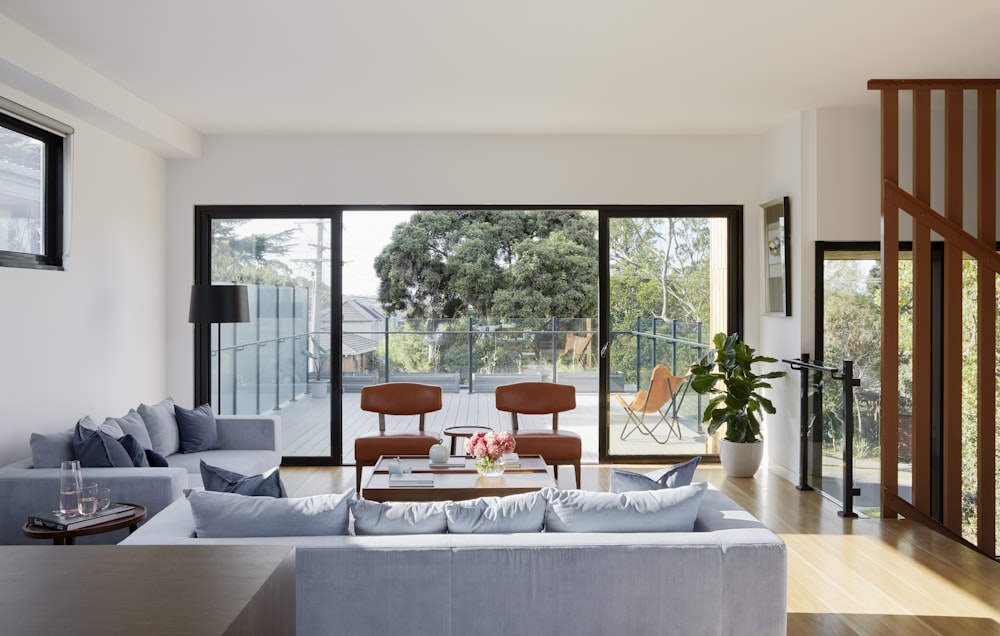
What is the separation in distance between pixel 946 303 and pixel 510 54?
3213 mm

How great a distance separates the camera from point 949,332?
17.1ft

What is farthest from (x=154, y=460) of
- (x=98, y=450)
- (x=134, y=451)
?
(x=98, y=450)

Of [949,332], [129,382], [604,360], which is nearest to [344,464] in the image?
[129,382]

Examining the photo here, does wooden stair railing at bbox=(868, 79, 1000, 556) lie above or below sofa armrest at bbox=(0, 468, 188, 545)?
above

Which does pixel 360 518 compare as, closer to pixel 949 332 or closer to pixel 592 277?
pixel 949 332

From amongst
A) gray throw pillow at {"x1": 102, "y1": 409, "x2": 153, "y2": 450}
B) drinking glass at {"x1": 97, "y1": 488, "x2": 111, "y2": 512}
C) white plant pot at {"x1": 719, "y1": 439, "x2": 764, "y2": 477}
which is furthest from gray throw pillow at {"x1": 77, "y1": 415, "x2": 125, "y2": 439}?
white plant pot at {"x1": 719, "y1": 439, "x2": 764, "y2": 477}

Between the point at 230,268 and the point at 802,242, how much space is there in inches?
190

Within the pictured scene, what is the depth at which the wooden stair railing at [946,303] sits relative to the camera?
5159 millimetres

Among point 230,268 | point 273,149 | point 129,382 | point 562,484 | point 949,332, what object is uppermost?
point 273,149

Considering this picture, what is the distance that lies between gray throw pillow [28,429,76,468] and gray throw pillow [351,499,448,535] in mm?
2304

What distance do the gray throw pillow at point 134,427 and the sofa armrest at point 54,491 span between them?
0.74 m

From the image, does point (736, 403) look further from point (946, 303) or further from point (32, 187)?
point (32, 187)

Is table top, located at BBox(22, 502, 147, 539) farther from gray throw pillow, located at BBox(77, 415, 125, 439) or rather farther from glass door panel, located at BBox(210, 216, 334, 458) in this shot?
glass door panel, located at BBox(210, 216, 334, 458)

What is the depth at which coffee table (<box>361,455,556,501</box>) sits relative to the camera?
452 cm
